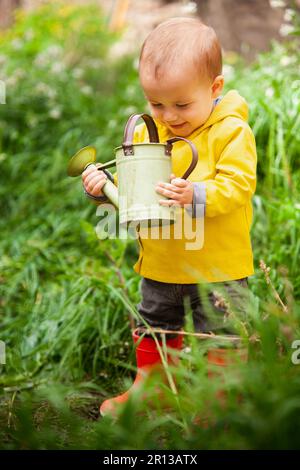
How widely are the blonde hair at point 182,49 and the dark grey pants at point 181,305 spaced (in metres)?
0.67

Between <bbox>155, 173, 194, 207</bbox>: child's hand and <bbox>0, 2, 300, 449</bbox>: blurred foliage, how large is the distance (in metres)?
0.35

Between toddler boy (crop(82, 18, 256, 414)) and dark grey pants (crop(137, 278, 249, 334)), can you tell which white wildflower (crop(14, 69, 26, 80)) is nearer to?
toddler boy (crop(82, 18, 256, 414))

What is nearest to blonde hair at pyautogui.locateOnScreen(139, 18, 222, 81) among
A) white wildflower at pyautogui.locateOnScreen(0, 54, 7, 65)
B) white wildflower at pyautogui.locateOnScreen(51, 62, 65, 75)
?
white wildflower at pyautogui.locateOnScreen(51, 62, 65, 75)

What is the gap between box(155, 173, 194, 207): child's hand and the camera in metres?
1.78

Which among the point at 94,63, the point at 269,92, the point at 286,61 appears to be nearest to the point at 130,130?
the point at 269,92

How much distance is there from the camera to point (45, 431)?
124cm

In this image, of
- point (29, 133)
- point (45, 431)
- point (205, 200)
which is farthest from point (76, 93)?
point (45, 431)

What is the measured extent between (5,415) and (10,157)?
2599 millimetres

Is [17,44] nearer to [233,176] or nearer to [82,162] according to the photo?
[82,162]

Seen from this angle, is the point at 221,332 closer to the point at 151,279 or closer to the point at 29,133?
the point at 151,279

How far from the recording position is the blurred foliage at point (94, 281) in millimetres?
1242

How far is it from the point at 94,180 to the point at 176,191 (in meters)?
0.29

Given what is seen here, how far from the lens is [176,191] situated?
179 cm

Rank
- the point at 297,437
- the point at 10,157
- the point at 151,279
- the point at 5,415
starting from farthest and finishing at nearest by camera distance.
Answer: the point at 10,157 < the point at 151,279 < the point at 5,415 < the point at 297,437
